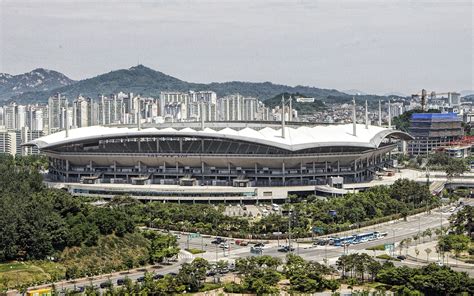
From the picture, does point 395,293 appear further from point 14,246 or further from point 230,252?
point 14,246

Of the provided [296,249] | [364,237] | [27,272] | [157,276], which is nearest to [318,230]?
[364,237]

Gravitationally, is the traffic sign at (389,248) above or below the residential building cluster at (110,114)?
below

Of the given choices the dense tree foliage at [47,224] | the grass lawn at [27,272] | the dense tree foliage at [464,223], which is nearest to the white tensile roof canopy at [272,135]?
the dense tree foliage at [47,224]

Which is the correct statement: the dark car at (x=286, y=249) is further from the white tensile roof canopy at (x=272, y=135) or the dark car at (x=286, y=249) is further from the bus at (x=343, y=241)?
the white tensile roof canopy at (x=272, y=135)

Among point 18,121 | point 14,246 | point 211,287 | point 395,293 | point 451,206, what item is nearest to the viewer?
point 395,293

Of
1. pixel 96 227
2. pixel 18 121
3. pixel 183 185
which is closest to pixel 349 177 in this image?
pixel 183 185

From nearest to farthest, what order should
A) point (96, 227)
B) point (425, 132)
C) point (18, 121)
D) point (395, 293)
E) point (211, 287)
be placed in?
point (395, 293) → point (211, 287) → point (96, 227) → point (425, 132) → point (18, 121)

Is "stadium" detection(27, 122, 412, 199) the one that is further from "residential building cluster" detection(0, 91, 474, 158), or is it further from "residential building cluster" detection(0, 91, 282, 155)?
"residential building cluster" detection(0, 91, 282, 155)
